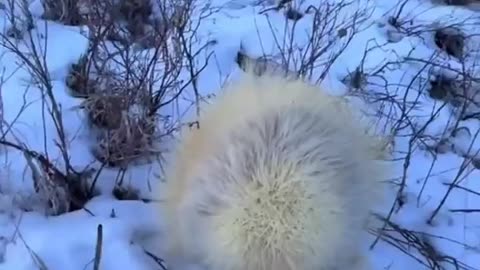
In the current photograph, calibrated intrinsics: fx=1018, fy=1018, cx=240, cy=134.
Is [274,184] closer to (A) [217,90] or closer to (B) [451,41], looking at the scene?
(A) [217,90]

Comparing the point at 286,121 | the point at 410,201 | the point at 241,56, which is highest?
the point at 286,121

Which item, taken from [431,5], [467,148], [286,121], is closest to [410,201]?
[467,148]

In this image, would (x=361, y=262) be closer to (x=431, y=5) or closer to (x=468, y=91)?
(x=468, y=91)

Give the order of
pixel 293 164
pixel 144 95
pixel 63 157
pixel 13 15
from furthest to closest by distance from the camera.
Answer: pixel 13 15
pixel 144 95
pixel 63 157
pixel 293 164

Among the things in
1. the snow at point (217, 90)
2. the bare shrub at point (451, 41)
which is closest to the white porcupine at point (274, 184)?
the snow at point (217, 90)

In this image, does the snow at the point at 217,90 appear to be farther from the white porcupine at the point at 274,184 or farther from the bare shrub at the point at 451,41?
the white porcupine at the point at 274,184

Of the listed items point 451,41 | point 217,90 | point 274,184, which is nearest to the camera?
point 274,184

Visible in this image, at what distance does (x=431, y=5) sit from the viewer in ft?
11.6

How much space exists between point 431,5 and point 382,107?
0.78 meters

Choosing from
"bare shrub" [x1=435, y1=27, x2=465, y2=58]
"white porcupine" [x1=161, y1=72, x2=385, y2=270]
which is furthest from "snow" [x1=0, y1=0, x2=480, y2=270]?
"white porcupine" [x1=161, y1=72, x2=385, y2=270]

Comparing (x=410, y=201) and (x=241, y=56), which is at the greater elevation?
(x=241, y=56)

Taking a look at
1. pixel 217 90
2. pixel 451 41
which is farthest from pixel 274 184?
pixel 451 41

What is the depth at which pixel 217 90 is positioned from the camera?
2799 millimetres

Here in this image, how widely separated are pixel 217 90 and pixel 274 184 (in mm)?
922
